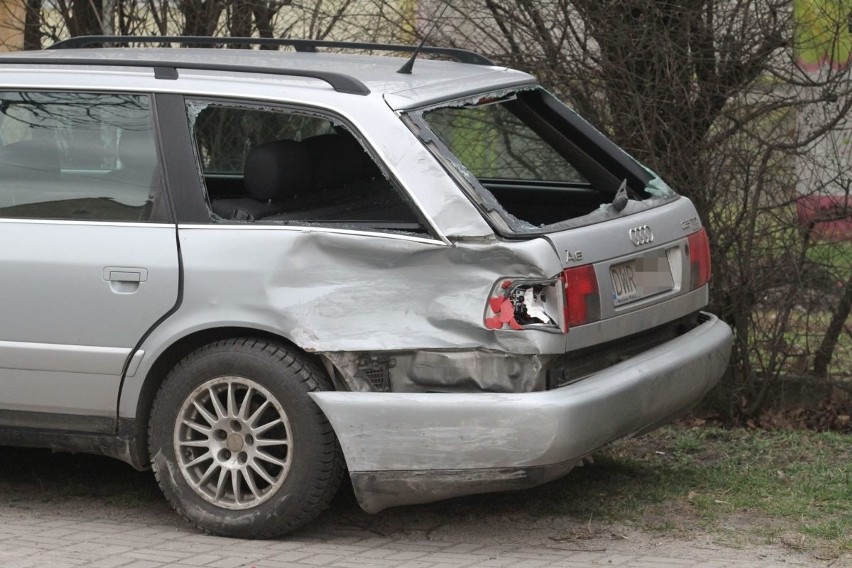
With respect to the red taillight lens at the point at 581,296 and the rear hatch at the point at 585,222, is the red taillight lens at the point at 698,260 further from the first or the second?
the red taillight lens at the point at 581,296

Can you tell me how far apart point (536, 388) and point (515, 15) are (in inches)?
133

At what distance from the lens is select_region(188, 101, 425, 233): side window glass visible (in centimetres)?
546

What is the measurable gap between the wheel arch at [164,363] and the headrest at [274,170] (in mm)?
609

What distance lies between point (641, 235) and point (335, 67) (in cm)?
147

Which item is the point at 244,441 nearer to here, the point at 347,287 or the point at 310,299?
the point at 310,299

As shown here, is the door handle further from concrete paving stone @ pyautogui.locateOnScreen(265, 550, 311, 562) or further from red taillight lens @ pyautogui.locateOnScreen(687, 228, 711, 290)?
red taillight lens @ pyautogui.locateOnScreen(687, 228, 711, 290)

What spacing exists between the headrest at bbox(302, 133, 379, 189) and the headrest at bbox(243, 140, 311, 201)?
0.13 metres

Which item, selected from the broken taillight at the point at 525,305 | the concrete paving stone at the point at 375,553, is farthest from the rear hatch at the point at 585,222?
the concrete paving stone at the point at 375,553

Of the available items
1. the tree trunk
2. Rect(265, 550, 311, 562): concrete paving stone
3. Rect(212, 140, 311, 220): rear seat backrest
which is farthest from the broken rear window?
the tree trunk

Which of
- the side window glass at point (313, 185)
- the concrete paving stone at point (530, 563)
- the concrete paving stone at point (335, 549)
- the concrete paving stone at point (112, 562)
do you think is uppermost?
the side window glass at point (313, 185)

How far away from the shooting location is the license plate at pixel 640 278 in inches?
209

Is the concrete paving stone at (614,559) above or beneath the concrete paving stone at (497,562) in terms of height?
above

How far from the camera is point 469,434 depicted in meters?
4.95

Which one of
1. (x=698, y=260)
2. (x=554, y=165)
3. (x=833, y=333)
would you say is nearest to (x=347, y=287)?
(x=698, y=260)
